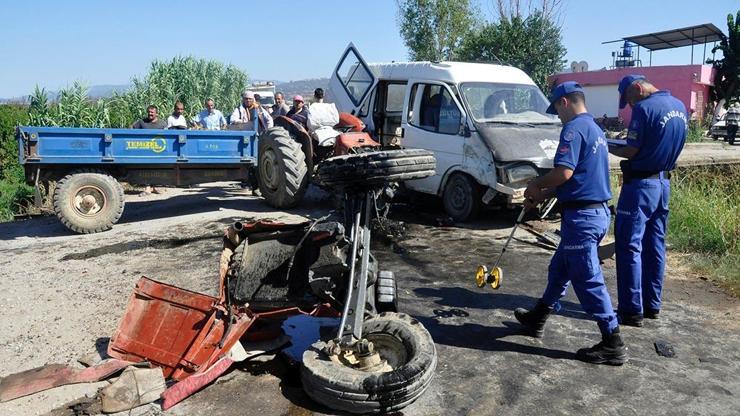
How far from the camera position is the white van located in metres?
7.86

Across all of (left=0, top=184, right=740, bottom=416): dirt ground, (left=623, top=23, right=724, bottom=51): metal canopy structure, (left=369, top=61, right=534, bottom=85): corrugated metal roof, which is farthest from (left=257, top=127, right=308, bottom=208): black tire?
(left=623, top=23, right=724, bottom=51): metal canopy structure

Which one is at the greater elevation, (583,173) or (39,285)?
(583,173)

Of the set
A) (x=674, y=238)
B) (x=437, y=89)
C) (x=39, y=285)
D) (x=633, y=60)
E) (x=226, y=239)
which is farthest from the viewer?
(x=633, y=60)

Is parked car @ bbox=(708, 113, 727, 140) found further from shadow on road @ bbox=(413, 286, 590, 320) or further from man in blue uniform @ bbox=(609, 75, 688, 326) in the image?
shadow on road @ bbox=(413, 286, 590, 320)

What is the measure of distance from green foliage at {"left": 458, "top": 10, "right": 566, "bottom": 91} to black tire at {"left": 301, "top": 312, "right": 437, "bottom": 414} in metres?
22.6

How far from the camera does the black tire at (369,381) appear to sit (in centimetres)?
333

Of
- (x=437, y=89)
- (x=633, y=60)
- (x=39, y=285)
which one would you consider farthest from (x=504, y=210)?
(x=633, y=60)

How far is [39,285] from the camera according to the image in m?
6.02

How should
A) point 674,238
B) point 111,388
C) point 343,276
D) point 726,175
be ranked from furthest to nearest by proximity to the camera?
point 726,175
point 674,238
point 343,276
point 111,388

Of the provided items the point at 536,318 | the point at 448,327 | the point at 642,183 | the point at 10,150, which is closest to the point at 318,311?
the point at 448,327

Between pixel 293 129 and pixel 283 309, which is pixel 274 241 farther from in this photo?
pixel 293 129

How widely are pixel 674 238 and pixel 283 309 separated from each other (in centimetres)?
558

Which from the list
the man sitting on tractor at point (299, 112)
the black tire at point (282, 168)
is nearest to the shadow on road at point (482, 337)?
the black tire at point (282, 168)

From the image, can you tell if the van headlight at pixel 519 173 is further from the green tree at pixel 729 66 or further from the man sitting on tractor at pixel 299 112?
the green tree at pixel 729 66
